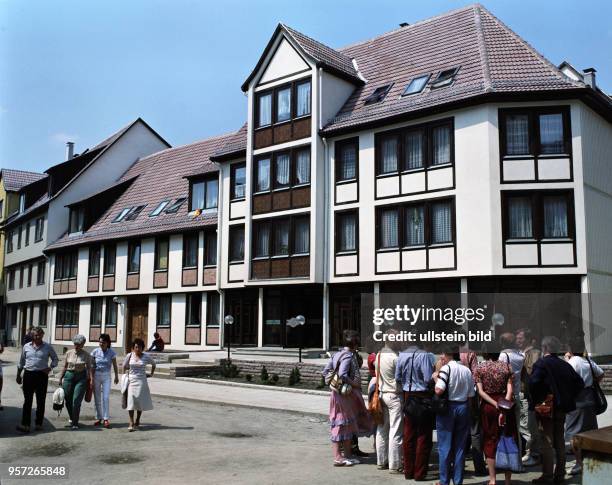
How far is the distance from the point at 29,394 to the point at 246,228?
1569 centimetres

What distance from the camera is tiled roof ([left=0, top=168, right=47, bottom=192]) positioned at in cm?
5053

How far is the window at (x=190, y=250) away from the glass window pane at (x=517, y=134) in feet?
51.4

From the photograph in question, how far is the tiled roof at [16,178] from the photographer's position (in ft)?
166

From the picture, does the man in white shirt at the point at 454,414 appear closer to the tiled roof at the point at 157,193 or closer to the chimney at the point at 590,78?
the chimney at the point at 590,78

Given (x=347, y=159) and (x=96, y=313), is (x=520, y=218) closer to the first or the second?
(x=347, y=159)

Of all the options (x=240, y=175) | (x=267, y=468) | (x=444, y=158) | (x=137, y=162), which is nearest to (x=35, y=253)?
(x=137, y=162)

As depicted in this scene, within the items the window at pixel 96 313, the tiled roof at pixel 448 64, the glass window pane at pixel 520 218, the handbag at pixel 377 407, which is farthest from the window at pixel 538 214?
the window at pixel 96 313

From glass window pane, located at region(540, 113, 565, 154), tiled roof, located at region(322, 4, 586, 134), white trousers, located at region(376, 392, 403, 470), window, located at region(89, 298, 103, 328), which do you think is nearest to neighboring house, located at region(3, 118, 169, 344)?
window, located at region(89, 298, 103, 328)

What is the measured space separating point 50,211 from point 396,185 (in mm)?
25245

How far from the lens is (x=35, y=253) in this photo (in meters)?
42.0

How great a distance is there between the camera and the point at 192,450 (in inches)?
387

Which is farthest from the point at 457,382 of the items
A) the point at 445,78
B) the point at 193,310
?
the point at 193,310

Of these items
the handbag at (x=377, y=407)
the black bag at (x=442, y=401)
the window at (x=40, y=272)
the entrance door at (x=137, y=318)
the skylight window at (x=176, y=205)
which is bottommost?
the handbag at (x=377, y=407)

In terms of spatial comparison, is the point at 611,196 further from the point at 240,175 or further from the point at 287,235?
the point at 240,175
